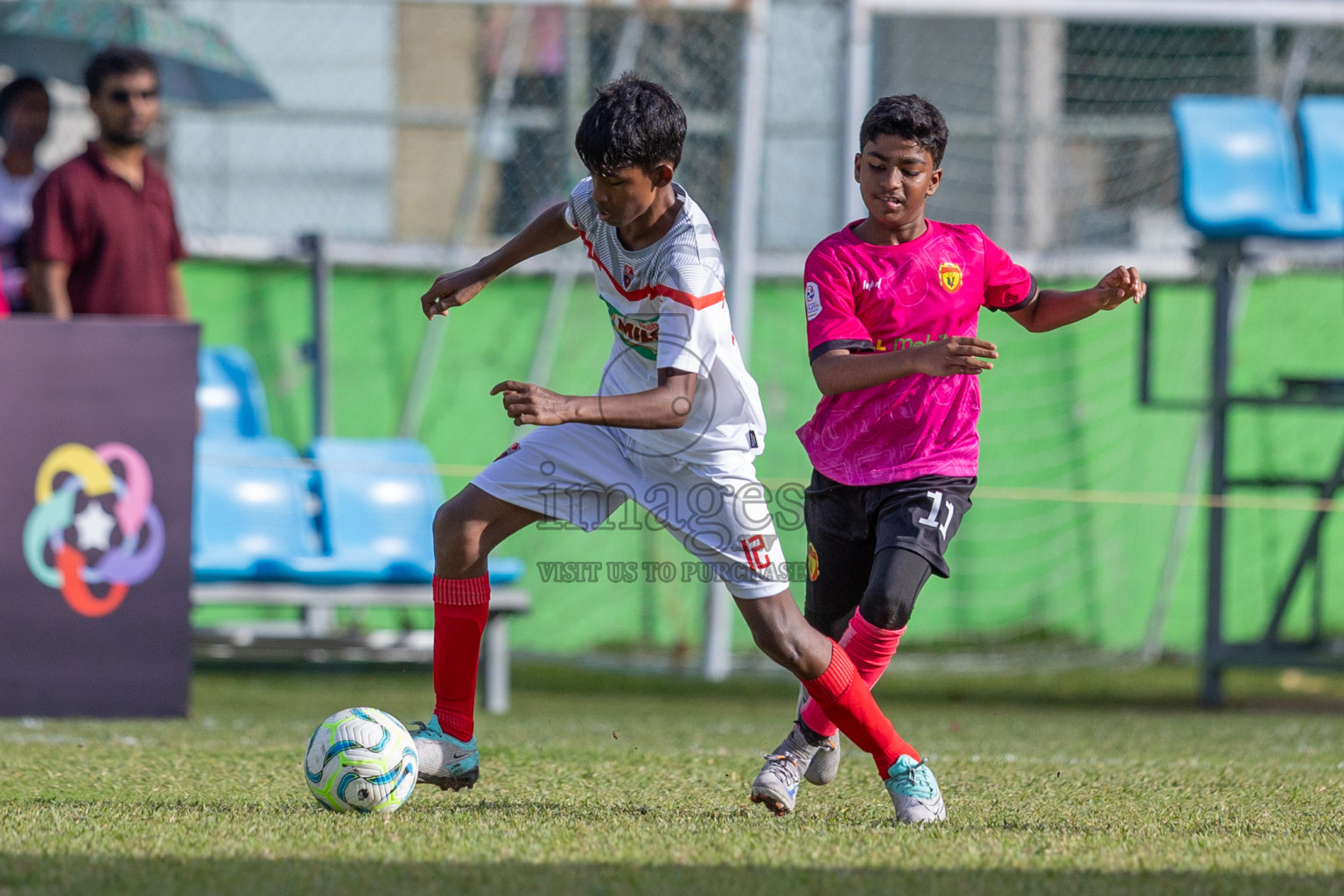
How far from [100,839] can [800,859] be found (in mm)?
1448

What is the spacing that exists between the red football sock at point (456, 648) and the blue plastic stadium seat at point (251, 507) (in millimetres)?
3521

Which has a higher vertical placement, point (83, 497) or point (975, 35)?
point (975, 35)

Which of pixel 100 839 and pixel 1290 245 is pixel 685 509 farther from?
pixel 1290 245

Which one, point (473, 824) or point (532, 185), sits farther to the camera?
point (532, 185)

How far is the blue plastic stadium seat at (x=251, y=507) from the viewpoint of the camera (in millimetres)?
7492

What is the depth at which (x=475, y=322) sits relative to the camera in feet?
32.8

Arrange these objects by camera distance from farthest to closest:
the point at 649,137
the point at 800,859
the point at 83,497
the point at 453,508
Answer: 1. the point at 83,497
2. the point at 453,508
3. the point at 649,137
4. the point at 800,859

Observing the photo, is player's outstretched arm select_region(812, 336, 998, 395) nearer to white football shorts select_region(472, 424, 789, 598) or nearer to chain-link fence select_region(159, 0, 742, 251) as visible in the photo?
white football shorts select_region(472, 424, 789, 598)

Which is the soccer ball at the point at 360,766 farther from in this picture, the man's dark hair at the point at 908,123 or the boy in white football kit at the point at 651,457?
the man's dark hair at the point at 908,123

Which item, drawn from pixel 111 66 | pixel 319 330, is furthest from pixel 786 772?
pixel 319 330

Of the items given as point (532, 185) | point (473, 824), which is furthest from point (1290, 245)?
point (473, 824)

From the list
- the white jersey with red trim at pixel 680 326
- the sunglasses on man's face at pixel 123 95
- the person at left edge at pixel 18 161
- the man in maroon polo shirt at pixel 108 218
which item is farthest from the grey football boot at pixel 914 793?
the person at left edge at pixel 18 161

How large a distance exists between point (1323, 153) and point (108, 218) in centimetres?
594

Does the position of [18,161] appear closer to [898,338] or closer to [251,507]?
[251,507]
